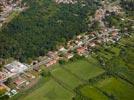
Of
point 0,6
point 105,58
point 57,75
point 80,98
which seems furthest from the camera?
point 0,6

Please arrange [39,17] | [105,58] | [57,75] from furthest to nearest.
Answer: [39,17], [105,58], [57,75]

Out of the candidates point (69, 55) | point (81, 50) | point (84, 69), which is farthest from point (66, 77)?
point (81, 50)

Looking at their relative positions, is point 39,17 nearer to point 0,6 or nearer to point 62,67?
point 0,6

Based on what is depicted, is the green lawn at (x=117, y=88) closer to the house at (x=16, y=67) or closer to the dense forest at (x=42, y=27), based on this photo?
the house at (x=16, y=67)

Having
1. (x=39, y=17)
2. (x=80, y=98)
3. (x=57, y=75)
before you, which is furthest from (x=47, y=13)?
(x=80, y=98)

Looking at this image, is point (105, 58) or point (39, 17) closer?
point (105, 58)

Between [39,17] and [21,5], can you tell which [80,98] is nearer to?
[39,17]

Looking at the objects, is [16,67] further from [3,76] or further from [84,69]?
[84,69]

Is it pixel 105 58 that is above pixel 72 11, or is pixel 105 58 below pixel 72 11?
below
